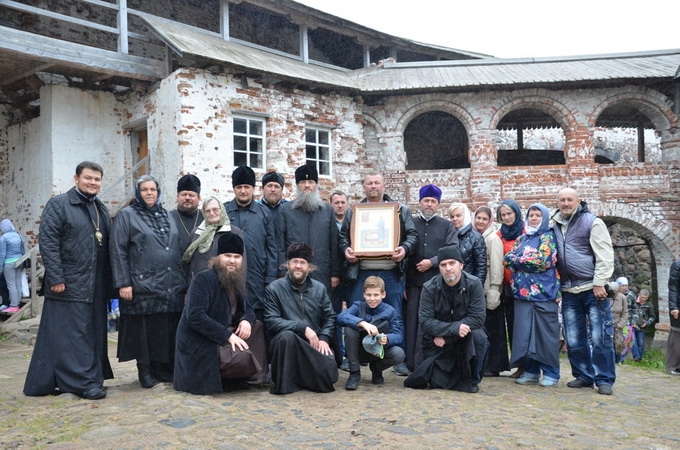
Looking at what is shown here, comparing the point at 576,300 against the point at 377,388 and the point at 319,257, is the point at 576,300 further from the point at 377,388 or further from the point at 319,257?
the point at 319,257

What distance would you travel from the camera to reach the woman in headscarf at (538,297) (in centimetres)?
571

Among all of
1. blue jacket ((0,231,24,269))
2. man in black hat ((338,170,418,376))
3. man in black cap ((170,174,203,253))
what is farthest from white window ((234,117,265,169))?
man in black cap ((170,174,203,253))

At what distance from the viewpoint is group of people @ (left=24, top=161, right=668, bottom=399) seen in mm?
4926

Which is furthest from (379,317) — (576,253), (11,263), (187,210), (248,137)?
(11,263)

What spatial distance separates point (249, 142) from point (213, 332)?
7.74m

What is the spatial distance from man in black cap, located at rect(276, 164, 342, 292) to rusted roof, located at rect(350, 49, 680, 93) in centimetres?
799

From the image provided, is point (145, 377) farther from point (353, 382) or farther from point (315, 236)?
point (315, 236)

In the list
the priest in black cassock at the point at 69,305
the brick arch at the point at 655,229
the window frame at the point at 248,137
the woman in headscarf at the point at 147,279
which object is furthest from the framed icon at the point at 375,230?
the brick arch at the point at 655,229

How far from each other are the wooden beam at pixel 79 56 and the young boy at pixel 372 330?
25.8ft

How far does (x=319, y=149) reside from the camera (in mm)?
13383

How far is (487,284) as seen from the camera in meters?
6.18

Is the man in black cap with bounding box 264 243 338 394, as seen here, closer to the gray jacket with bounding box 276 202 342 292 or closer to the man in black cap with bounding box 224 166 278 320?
the man in black cap with bounding box 224 166 278 320

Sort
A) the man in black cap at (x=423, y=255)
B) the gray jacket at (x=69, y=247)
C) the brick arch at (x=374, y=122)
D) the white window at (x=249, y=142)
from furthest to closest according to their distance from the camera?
1. the brick arch at (x=374, y=122)
2. the white window at (x=249, y=142)
3. the man in black cap at (x=423, y=255)
4. the gray jacket at (x=69, y=247)

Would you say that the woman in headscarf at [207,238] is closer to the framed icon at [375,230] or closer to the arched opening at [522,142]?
the framed icon at [375,230]
